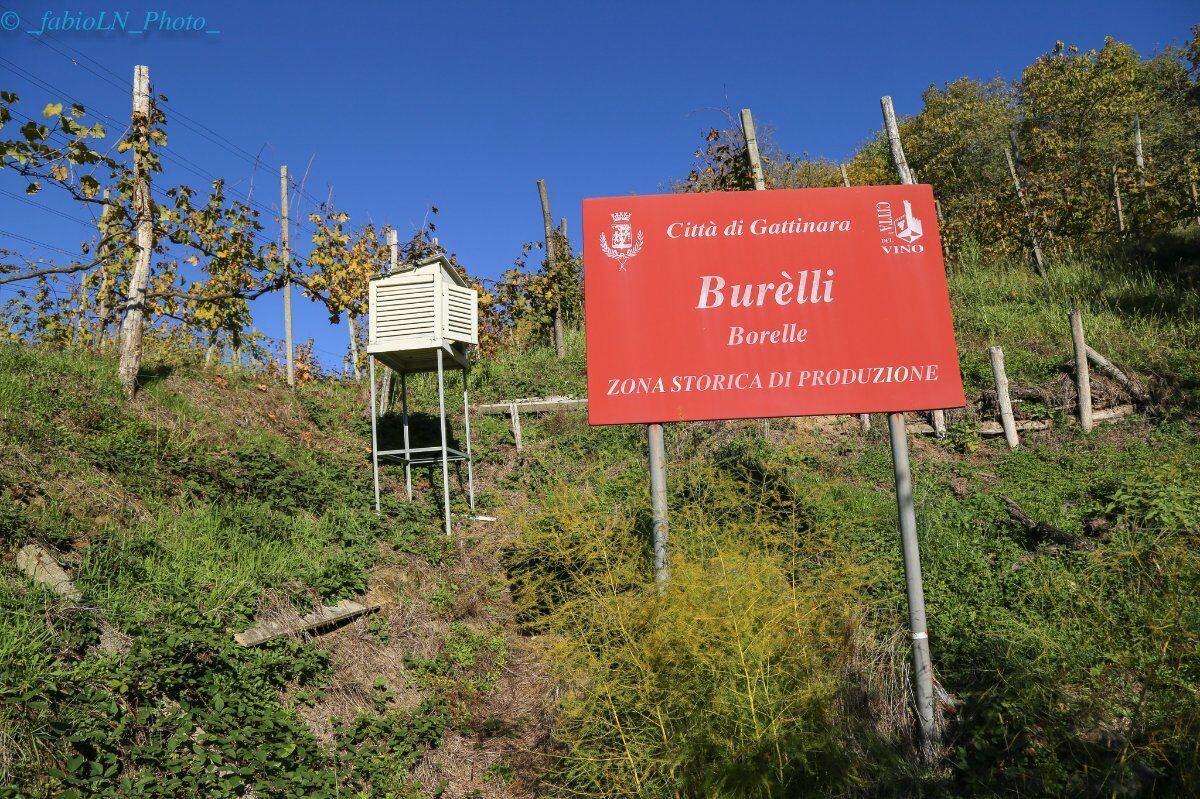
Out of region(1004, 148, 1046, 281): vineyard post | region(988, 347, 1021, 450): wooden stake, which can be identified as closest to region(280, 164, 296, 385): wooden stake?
region(988, 347, 1021, 450): wooden stake

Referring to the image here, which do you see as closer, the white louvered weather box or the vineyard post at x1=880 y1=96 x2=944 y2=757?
the vineyard post at x1=880 y1=96 x2=944 y2=757

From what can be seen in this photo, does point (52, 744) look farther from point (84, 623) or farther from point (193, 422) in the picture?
point (193, 422)

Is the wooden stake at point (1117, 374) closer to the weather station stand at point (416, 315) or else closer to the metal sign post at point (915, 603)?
the metal sign post at point (915, 603)

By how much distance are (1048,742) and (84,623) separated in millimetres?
5793

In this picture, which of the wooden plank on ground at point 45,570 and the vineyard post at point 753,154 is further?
the vineyard post at point 753,154

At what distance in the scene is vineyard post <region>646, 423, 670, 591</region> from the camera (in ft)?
17.8

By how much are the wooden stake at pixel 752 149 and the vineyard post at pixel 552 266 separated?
5.73 metres

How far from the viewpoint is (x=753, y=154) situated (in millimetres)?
10461

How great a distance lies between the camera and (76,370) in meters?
8.30

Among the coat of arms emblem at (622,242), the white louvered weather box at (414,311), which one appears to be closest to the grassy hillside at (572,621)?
the white louvered weather box at (414,311)

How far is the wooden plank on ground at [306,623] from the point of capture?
17.5 ft

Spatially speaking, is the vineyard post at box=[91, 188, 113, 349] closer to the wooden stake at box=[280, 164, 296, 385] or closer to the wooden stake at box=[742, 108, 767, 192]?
the wooden stake at box=[280, 164, 296, 385]

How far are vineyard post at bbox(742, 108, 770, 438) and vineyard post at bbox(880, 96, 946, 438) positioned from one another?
1.66 meters

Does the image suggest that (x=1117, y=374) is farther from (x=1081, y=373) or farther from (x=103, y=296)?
(x=103, y=296)
